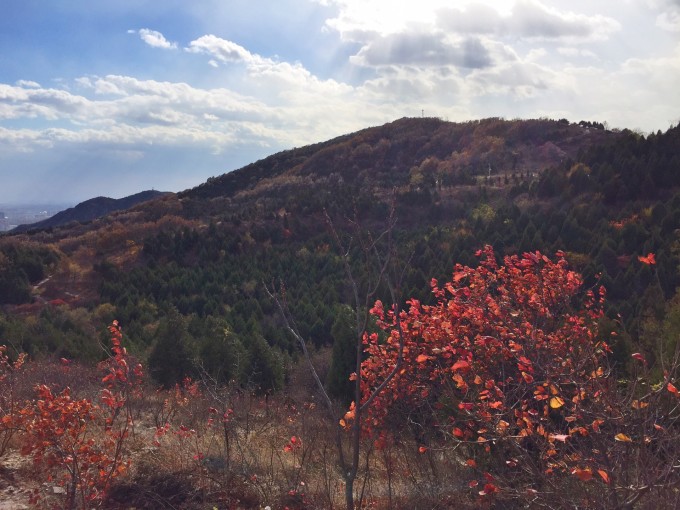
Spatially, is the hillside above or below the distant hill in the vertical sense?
below

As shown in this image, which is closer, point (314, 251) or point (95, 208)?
point (314, 251)

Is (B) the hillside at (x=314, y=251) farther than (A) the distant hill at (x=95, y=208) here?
No

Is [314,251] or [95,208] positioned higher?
[95,208]

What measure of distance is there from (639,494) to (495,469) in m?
2.97

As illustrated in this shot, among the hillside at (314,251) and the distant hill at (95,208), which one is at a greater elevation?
the distant hill at (95,208)

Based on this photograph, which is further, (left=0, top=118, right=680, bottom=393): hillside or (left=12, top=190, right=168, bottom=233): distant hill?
(left=12, top=190, right=168, bottom=233): distant hill

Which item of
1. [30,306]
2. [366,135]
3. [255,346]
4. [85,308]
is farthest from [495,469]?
[366,135]

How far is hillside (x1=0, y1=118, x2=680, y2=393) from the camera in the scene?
56.9 ft

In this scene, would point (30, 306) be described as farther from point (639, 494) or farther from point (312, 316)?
point (639, 494)

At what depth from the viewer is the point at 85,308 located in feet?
96.3

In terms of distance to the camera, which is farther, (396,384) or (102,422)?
(102,422)

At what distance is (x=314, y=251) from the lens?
34688 millimetres

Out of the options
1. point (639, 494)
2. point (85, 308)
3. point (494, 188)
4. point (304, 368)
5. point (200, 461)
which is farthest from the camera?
point (494, 188)

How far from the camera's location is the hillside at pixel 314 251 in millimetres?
17344
